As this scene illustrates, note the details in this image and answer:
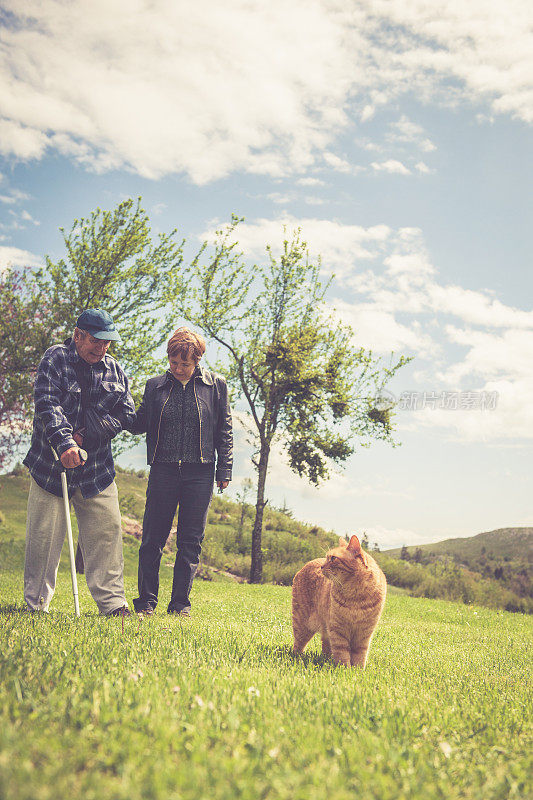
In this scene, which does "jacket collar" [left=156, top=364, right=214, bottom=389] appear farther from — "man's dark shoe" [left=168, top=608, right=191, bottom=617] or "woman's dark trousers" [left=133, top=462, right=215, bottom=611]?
"man's dark shoe" [left=168, top=608, right=191, bottom=617]

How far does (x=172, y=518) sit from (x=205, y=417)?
111 centimetres

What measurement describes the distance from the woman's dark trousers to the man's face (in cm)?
128

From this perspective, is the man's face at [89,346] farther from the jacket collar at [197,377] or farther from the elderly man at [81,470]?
the jacket collar at [197,377]

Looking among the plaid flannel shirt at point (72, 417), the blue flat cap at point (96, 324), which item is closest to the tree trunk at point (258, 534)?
the plaid flannel shirt at point (72, 417)

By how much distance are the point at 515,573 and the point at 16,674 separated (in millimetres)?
22205

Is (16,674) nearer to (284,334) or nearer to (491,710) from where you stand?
(491,710)

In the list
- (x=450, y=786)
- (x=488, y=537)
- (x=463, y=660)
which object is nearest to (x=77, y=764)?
(x=450, y=786)

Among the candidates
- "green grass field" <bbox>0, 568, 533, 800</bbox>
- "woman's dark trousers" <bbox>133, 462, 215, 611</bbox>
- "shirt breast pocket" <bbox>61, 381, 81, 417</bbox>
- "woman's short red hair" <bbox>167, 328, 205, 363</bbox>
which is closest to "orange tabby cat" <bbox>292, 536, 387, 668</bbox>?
"green grass field" <bbox>0, 568, 533, 800</bbox>

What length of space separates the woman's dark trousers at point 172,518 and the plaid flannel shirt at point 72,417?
0.58m

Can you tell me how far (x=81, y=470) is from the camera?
15.9 feet

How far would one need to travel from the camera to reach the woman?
17.6ft

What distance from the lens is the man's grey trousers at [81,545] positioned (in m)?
4.70

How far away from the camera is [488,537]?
42.6 meters

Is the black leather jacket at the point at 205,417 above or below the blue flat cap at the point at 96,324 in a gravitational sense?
below
